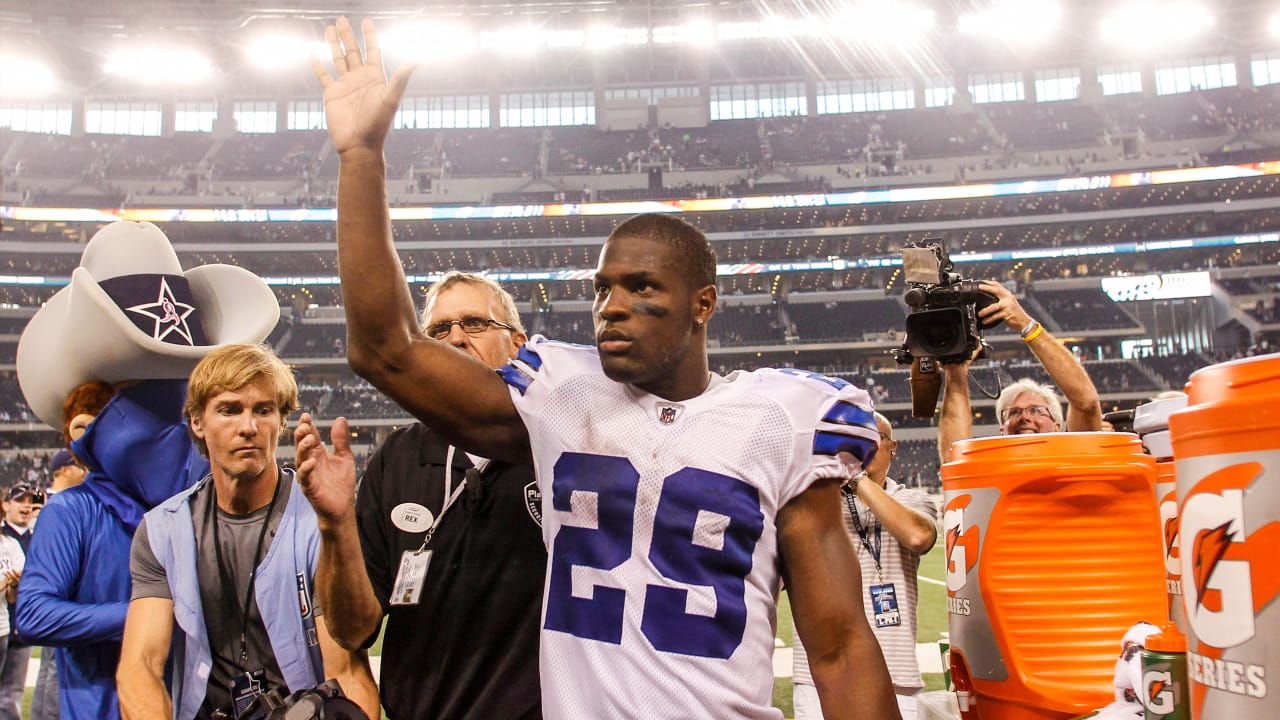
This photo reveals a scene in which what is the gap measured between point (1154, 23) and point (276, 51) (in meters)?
41.6

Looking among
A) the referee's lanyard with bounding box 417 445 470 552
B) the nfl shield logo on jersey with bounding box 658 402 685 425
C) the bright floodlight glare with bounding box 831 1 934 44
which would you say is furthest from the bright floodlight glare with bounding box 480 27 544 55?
the nfl shield logo on jersey with bounding box 658 402 685 425

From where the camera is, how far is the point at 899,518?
3750 millimetres

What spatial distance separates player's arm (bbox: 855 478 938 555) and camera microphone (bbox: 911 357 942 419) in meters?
0.94

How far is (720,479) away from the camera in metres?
1.75

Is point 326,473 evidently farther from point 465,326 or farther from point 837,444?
point 837,444

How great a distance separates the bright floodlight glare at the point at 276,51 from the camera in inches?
1511

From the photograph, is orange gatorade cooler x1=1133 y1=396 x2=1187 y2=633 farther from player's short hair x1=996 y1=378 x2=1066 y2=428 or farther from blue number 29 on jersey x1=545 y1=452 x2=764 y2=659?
player's short hair x1=996 y1=378 x2=1066 y2=428

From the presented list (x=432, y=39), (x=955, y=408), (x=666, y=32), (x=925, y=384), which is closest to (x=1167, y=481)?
(x=925, y=384)

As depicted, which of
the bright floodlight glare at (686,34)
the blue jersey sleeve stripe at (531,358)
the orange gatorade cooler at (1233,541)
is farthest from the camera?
the bright floodlight glare at (686,34)

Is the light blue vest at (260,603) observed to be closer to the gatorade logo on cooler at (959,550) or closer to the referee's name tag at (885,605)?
the gatorade logo on cooler at (959,550)

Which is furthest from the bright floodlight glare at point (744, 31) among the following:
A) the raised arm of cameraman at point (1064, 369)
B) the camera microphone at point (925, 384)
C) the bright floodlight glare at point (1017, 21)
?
the camera microphone at point (925, 384)

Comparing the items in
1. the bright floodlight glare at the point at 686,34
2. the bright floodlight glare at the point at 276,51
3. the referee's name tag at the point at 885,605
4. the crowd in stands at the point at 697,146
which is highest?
the bright floodlight glare at the point at 686,34

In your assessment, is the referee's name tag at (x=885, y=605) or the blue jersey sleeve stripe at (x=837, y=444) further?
the referee's name tag at (x=885, y=605)

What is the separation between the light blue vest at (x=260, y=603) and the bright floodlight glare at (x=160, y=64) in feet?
144
